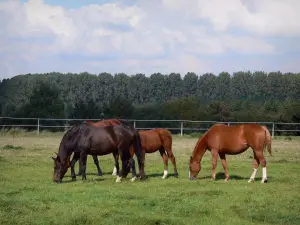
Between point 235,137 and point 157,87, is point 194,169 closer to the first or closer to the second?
point 235,137

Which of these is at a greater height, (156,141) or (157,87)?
(157,87)

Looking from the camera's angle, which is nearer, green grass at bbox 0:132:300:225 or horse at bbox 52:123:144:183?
green grass at bbox 0:132:300:225

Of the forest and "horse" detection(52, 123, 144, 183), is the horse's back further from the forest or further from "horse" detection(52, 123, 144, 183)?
the forest

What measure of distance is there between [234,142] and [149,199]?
13.6 feet

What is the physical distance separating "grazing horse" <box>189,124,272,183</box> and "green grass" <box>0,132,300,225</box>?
17.6 inches

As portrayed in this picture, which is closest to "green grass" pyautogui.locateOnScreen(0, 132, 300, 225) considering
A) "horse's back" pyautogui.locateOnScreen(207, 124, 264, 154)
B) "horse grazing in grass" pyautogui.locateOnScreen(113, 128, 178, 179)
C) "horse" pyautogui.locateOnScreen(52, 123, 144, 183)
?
"horse" pyautogui.locateOnScreen(52, 123, 144, 183)

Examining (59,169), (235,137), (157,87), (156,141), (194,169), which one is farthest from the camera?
(157,87)

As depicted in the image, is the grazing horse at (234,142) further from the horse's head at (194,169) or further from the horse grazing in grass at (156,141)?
the horse grazing in grass at (156,141)

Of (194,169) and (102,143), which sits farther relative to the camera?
(194,169)

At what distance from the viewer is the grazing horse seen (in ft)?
41.4

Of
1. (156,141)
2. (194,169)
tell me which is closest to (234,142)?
(194,169)

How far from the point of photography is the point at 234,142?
12.9m

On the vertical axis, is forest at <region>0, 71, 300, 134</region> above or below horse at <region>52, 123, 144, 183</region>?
above

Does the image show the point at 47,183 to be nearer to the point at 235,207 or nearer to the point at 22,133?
the point at 235,207
